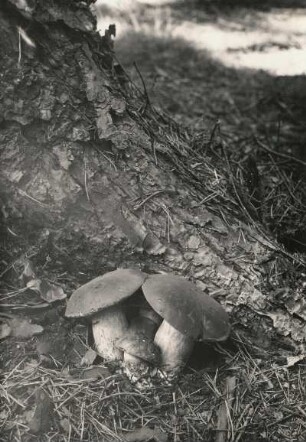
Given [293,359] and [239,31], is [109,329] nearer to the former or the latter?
[293,359]

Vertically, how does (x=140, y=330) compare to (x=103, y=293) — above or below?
below

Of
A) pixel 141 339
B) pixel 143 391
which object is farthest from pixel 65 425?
pixel 141 339

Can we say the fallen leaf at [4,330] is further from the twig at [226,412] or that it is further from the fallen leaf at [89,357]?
the twig at [226,412]

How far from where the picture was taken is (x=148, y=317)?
224cm

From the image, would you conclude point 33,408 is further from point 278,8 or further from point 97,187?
point 278,8

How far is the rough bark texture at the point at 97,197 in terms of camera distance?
2340mm

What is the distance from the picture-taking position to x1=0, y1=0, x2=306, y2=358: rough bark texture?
2.34 meters

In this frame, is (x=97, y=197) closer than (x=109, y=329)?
No

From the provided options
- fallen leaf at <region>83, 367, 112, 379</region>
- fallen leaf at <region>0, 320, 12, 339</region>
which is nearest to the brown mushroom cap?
fallen leaf at <region>83, 367, 112, 379</region>

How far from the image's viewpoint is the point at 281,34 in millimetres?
4875

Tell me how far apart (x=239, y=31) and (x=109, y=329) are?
4.73 metres

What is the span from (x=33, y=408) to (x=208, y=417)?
0.81 metres

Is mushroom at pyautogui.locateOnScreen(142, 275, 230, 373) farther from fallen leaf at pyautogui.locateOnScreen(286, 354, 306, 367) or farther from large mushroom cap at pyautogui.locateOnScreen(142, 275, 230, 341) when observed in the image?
fallen leaf at pyautogui.locateOnScreen(286, 354, 306, 367)

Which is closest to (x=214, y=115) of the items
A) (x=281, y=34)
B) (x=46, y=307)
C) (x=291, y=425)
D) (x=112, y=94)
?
(x=281, y=34)
